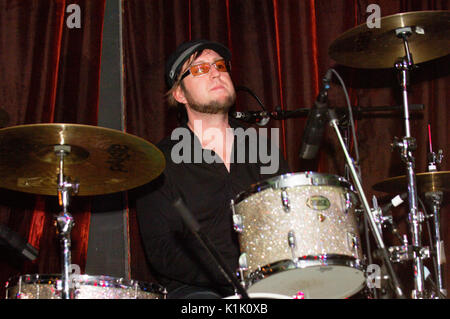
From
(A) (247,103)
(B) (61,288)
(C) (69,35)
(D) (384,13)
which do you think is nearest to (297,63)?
(A) (247,103)

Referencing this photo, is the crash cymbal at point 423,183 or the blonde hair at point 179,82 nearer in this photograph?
the crash cymbal at point 423,183

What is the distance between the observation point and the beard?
8.63 ft

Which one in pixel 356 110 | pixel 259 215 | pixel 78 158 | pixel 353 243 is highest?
pixel 356 110

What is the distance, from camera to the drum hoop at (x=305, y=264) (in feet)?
5.50

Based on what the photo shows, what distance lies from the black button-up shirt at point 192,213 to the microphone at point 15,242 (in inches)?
29.6

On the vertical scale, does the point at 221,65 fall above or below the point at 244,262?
above

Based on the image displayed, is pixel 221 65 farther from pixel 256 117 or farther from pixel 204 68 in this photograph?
pixel 256 117

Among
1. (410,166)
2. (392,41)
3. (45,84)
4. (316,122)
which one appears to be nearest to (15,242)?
(316,122)

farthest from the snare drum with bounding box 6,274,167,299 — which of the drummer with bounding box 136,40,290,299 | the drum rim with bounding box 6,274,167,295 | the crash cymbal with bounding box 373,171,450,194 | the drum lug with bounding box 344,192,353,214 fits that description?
the crash cymbal with bounding box 373,171,450,194

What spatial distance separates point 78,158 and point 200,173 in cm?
65

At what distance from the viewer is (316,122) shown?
166 cm

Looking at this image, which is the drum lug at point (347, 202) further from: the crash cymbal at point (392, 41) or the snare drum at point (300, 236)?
the crash cymbal at point (392, 41)

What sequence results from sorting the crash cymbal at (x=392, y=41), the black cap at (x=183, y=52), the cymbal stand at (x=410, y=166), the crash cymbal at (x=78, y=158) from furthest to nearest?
the black cap at (x=183, y=52)
the crash cymbal at (x=392, y=41)
the cymbal stand at (x=410, y=166)
the crash cymbal at (x=78, y=158)

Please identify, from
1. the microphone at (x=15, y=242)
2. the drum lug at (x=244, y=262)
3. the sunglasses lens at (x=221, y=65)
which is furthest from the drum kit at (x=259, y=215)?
the sunglasses lens at (x=221, y=65)
